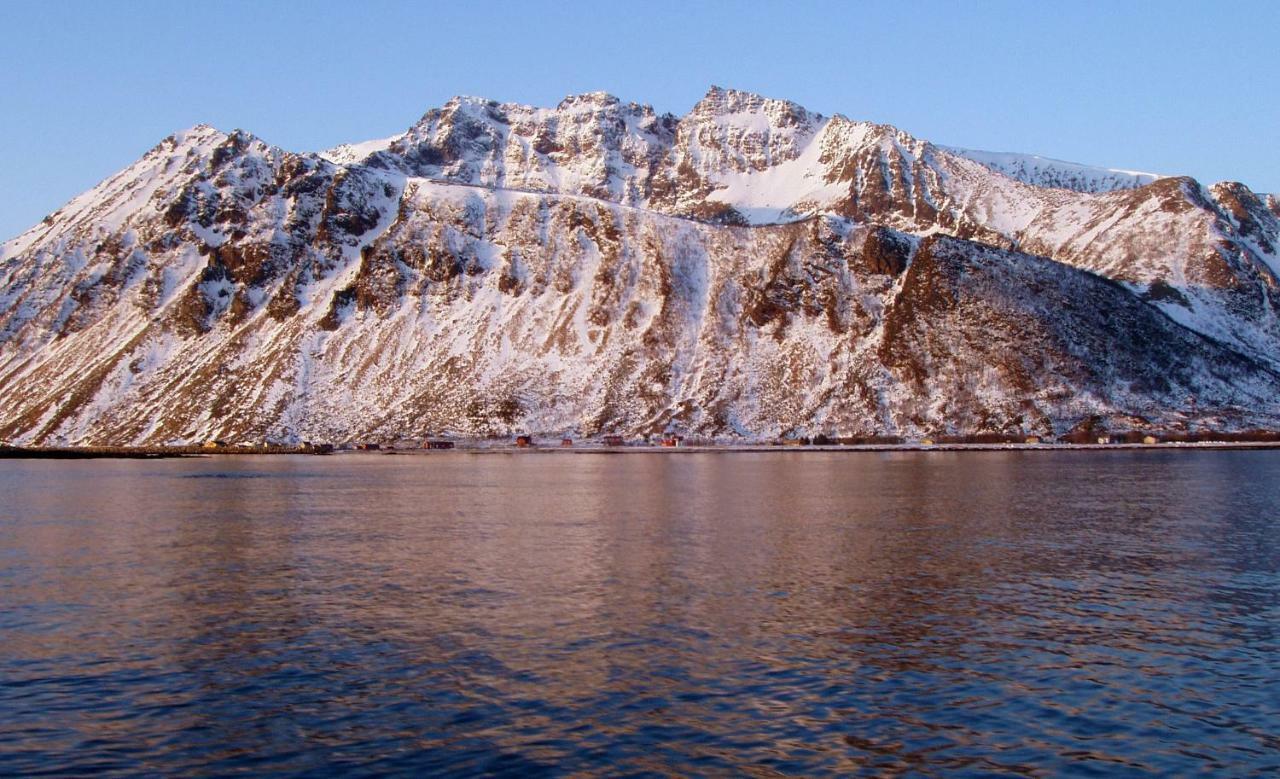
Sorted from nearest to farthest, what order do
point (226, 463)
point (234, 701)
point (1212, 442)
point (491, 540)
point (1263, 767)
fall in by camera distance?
point (1263, 767) < point (234, 701) < point (491, 540) < point (226, 463) < point (1212, 442)

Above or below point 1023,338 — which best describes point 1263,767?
below

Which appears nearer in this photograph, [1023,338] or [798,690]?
[798,690]

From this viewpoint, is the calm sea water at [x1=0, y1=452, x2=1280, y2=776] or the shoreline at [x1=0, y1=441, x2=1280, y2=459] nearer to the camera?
the calm sea water at [x1=0, y1=452, x2=1280, y2=776]

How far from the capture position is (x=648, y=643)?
1208 inches

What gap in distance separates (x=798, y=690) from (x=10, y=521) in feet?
200

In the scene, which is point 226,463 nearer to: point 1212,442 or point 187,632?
point 187,632

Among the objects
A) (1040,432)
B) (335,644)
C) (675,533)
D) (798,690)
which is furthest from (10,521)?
(1040,432)

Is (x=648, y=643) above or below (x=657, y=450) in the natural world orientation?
below

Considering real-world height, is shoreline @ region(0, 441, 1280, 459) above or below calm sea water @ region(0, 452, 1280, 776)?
above

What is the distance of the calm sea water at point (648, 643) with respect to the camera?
70.9 ft

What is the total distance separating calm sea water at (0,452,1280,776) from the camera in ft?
70.9

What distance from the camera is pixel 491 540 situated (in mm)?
54969

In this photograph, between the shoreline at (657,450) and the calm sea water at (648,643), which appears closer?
the calm sea water at (648,643)

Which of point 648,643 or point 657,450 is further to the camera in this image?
point 657,450
